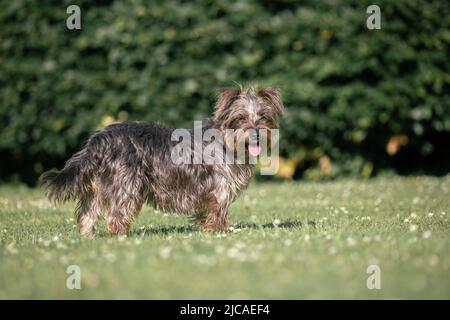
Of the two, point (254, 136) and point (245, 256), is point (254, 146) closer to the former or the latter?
point (254, 136)

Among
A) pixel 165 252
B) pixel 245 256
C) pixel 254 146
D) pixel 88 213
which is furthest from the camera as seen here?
pixel 254 146

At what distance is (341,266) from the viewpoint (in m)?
5.18

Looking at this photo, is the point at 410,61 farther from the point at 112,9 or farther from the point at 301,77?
the point at 112,9

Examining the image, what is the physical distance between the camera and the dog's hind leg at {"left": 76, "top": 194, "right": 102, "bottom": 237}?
7.20 meters

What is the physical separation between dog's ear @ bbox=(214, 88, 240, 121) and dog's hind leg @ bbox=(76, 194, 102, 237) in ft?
5.24

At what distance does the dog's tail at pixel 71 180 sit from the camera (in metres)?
6.94

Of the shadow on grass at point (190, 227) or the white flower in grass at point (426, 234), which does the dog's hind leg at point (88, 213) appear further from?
the white flower in grass at point (426, 234)

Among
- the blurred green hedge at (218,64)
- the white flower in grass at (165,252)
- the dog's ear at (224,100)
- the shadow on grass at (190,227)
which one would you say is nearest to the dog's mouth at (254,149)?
the dog's ear at (224,100)

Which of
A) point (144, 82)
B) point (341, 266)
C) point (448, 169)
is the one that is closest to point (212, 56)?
point (144, 82)

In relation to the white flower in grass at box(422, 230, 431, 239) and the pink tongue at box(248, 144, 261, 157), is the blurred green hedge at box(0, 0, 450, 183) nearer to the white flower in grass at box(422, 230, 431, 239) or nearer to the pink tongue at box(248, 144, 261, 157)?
the pink tongue at box(248, 144, 261, 157)

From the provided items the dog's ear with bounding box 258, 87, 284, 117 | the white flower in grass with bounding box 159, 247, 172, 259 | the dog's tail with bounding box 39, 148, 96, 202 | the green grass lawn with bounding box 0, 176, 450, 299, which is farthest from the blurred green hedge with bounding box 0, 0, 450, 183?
the white flower in grass with bounding box 159, 247, 172, 259

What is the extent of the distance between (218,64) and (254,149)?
607cm

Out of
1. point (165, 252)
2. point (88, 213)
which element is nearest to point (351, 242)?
point (165, 252)

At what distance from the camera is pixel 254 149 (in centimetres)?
742
